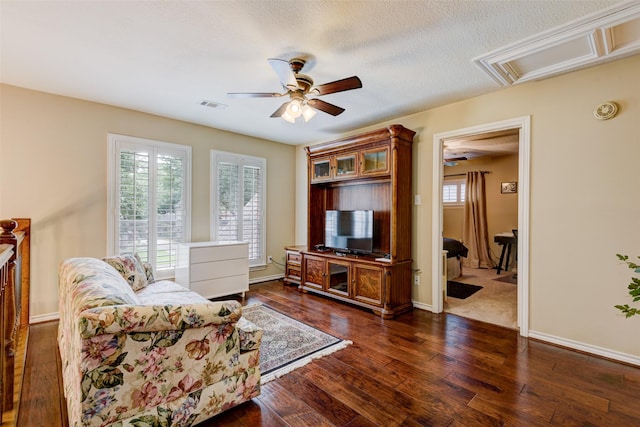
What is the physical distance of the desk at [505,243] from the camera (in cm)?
603

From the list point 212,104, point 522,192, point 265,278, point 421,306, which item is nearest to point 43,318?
point 265,278

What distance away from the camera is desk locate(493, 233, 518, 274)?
603 centimetres

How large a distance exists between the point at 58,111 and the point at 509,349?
536cm

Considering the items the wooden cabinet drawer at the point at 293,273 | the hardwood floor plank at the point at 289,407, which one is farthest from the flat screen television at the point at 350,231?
the hardwood floor plank at the point at 289,407

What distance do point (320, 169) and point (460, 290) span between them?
2.98 m

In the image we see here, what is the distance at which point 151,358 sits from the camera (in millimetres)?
1516

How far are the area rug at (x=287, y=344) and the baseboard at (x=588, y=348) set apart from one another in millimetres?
1895

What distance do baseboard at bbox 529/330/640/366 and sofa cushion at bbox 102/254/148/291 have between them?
4.04 metres

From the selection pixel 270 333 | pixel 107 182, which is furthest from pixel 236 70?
pixel 270 333

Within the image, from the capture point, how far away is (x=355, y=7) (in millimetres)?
1925

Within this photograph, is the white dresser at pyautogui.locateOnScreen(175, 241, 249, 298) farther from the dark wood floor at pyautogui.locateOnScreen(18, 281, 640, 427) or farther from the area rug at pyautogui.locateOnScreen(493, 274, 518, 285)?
the area rug at pyautogui.locateOnScreen(493, 274, 518, 285)

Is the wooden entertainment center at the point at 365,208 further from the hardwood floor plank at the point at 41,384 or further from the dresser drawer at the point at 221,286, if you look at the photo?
the hardwood floor plank at the point at 41,384

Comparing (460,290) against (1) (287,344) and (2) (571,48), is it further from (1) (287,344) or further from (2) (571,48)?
(2) (571,48)

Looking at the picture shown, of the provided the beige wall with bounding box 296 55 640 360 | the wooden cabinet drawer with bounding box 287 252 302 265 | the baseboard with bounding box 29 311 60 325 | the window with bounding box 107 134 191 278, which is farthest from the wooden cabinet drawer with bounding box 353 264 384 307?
the baseboard with bounding box 29 311 60 325
